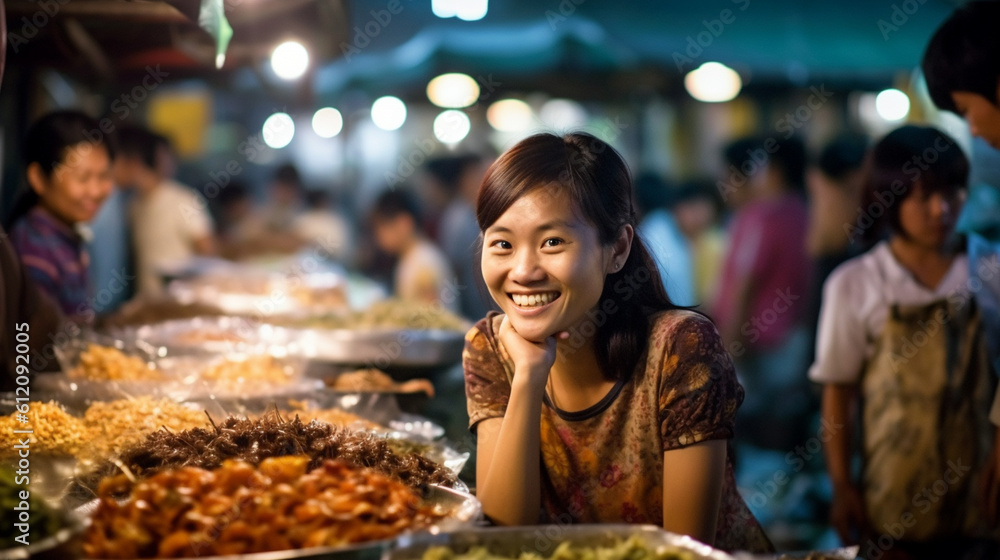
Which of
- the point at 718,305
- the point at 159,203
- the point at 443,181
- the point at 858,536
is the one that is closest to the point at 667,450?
the point at 858,536

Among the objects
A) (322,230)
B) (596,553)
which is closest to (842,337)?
(596,553)

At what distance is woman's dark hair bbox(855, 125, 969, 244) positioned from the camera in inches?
144

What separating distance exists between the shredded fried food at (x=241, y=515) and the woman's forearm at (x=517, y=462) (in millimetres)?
327

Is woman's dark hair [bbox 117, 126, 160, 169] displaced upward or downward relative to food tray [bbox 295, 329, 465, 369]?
upward

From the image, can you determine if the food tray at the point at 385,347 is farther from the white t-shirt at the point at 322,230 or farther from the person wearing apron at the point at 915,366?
the white t-shirt at the point at 322,230

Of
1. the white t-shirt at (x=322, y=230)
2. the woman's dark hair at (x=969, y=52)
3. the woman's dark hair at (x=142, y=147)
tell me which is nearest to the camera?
the woman's dark hair at (x=969, y=52)

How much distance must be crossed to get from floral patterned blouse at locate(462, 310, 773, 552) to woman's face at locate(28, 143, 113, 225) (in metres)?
2.58

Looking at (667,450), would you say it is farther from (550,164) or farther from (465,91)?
(465,91)

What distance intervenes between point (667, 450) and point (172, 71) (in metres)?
5.30

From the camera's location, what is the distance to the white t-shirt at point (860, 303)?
12.5ft

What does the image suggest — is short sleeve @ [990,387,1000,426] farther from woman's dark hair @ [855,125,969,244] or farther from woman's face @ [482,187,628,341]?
woman's face @ [482,187,628,341]

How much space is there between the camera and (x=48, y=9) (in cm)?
352

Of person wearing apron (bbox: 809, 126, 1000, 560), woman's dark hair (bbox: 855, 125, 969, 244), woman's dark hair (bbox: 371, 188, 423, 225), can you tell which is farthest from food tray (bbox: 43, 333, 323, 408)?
woman's dark hair (bbox: 371, 188, 423, 225)

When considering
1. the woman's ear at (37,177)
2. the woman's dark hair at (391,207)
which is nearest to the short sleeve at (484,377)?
the woman's ear at (37,177)
